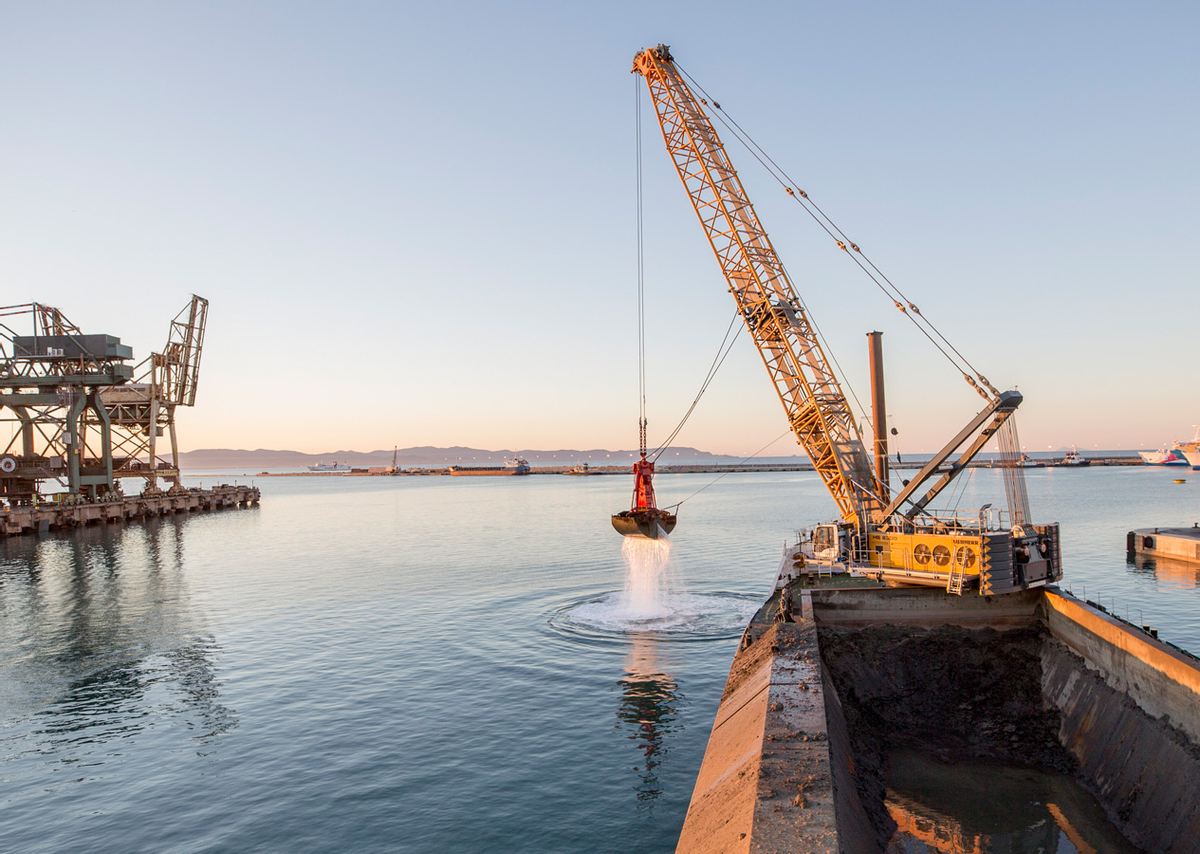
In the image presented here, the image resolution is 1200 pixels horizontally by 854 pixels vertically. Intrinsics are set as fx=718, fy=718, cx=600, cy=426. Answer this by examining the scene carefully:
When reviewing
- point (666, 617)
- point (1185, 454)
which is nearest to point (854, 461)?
point (666, 617)

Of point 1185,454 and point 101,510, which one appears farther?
point 1185,454

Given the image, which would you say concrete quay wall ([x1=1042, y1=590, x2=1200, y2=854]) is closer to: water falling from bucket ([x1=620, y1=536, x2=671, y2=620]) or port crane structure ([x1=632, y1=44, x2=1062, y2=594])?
port crane structure ([x1=632, y1=44, x2=1062, y2=594])

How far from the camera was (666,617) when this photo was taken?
116ft

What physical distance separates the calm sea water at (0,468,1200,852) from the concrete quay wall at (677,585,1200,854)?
3.00 metres

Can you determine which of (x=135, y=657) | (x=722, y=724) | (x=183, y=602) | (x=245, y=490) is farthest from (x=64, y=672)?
(x=245, y=490)

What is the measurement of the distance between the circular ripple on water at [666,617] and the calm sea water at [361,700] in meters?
0.53

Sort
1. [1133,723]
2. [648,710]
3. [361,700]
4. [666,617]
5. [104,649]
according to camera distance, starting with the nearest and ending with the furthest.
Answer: [1133,723] < [648,710] < [361,700] < [104,649] < [666,617]

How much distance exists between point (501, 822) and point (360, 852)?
3.00m

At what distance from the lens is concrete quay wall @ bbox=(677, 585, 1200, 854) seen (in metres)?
12.2

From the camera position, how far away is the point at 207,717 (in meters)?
23.2

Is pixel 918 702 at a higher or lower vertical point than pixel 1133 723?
lower

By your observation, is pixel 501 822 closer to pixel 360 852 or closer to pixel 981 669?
pixel 360 852

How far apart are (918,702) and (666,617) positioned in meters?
14.2

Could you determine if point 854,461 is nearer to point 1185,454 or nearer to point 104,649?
point 104,649
